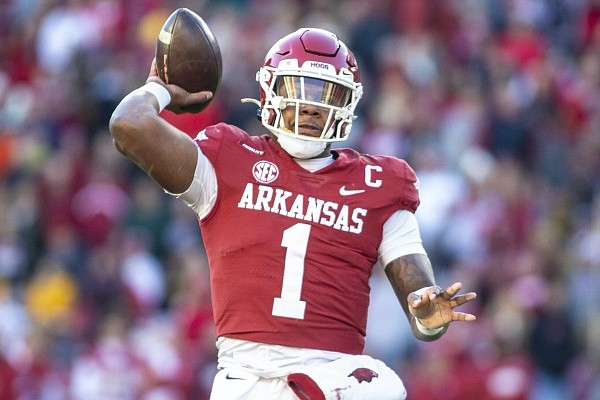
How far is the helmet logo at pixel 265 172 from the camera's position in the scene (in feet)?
15.4

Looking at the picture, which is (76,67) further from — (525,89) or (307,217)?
(307,217)

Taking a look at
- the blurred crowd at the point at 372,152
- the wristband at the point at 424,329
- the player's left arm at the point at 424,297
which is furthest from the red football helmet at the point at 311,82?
the blurred crowd at the point at 372,152

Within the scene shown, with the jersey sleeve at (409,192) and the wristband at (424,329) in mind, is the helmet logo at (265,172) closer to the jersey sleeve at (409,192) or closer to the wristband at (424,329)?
the jersey sleeve at (409,192)

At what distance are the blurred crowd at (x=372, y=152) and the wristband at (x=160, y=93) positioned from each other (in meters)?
5.03

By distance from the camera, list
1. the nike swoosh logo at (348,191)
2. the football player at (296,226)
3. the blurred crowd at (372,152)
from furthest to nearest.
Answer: the blurred crowd at (372,152) < the nike swoosh logo at (348,191) < the football player at (296,226)

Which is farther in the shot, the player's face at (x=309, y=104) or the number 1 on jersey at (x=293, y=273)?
the player's face at (x=309, y=104)

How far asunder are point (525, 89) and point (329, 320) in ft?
24.0

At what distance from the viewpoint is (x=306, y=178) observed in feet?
15.6

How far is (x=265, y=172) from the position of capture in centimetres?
472

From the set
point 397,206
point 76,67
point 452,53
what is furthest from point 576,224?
point 397,206

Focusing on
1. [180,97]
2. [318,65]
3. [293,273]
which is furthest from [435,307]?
[180,97]

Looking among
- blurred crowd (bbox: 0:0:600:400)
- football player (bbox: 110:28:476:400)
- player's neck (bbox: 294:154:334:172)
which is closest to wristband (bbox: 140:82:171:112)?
football player (bbox: 110:28:476:400)

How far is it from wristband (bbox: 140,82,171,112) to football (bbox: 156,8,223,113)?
0.12 metres

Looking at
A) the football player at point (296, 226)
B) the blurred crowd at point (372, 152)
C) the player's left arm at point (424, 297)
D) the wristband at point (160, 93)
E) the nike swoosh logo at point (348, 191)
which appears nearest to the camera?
the player's left arm at point (424, 297)
